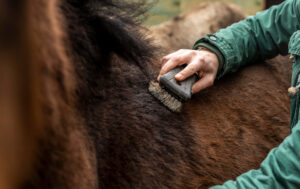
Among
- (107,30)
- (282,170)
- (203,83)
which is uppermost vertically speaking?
(107,30)

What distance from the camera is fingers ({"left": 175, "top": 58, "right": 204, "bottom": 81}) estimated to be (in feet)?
4.26

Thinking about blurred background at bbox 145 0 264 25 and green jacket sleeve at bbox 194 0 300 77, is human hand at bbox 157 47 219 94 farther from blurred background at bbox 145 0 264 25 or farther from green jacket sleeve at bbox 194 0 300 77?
blurred background at bbox 145 0 264 25

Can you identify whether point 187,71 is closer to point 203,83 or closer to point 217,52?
point 203,83

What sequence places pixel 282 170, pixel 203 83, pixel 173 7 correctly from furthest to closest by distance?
pixel 173 7, pixel 203 83, pixel 282 170

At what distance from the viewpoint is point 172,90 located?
129cm

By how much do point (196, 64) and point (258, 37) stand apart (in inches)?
15.7

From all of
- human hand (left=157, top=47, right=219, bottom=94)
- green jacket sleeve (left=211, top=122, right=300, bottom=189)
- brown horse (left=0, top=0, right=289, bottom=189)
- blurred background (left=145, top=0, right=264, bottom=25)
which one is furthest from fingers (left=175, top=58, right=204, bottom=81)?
blurred background (left=145, top=0, right=264, bottom=25)

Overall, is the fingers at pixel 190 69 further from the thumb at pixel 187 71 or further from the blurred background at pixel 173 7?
the blurred background at pixel 173 7

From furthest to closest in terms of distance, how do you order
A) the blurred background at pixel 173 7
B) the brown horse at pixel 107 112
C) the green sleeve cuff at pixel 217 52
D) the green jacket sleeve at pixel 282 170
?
the blurred background at pixel 173 7 < the green sleeve cuff at pixel 217 52 < the green jacket sleeve at pixel 282 170 < the brown horse at pixel 107 112

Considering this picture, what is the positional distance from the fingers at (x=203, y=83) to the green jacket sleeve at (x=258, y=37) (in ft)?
0.37

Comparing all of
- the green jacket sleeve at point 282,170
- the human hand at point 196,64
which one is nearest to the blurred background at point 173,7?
the human hand at point 196,64

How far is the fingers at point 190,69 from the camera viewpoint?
1.30m

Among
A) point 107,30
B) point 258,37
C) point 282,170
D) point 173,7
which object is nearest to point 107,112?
point 107,30

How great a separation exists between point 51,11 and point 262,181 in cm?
64
